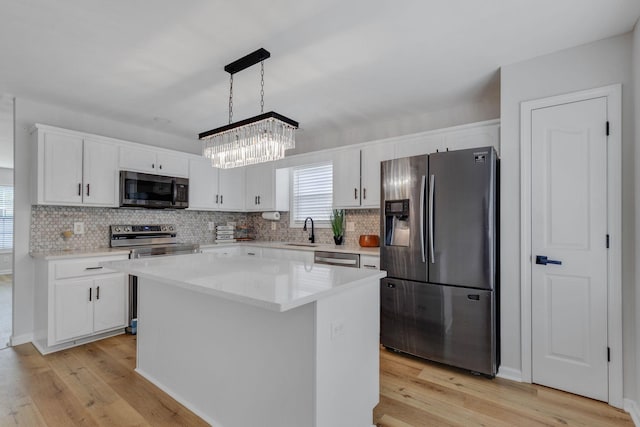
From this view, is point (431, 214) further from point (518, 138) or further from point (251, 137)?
point (251, 137)

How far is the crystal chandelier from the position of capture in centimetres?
220

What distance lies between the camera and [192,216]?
188 inches

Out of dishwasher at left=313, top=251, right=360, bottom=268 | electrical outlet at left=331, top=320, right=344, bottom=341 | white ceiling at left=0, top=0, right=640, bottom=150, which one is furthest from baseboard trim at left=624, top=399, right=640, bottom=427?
white ceiling at left=0, top=0, right=640, bottom=150

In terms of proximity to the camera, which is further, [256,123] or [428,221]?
[428,221]

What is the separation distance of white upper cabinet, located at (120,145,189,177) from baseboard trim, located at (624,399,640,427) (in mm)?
4867

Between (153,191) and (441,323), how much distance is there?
11.8 ft

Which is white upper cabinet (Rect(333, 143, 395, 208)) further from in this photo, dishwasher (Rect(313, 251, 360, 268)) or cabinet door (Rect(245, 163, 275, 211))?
cabinet door (Rect(245, 163, 275, 211))

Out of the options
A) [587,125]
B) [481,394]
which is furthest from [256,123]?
[481,394]

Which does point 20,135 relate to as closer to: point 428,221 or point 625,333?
point 428,221

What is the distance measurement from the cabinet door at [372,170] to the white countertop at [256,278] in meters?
1.65

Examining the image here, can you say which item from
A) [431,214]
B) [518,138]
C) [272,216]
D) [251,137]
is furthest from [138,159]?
[518,138]

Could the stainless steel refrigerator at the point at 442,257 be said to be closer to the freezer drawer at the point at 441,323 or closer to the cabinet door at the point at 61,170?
the freezer drawer at the point at 441,323

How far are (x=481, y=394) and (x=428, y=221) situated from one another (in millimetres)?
1336

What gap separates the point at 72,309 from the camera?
3102 mm
